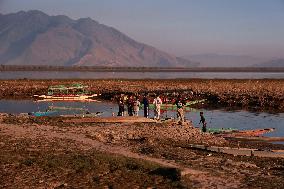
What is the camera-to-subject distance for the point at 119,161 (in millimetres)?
17984

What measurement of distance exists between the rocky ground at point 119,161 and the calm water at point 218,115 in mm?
12487

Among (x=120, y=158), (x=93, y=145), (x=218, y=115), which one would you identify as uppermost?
(x=120, y=158)

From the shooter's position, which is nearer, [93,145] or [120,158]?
[120,158]

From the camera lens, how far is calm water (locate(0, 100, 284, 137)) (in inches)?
1549

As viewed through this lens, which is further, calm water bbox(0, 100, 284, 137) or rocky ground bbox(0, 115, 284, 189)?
calm water bbox(0, 100, 284, 137)

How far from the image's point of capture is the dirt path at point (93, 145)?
15781 mm

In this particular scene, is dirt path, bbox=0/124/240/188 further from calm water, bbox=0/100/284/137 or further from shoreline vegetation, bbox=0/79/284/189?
calm water, bbox=0/100/284/137

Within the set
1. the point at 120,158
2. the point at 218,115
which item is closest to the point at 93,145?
the point at 120,158

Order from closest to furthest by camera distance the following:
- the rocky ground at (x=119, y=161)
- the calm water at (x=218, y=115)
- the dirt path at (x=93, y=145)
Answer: the rocky ground at (x=119, y=161) < the dirt path at (x=93, y=145) < the calm water at (x=218, y=115)

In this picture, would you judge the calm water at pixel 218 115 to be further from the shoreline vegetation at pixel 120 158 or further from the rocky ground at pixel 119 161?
the rocky ground at pixel 119 161

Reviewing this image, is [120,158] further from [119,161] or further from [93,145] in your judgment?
[93,145]

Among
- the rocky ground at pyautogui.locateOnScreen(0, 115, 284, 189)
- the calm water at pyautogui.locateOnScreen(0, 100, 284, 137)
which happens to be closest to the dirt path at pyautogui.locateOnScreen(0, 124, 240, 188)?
the rocky ground at pyautogui.locateOnScreen(0, 115, 284, 189)

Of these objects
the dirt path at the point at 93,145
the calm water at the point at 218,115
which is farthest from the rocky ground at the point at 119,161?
the calm water at the point at 218,115

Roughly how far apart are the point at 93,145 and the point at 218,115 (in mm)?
25806
